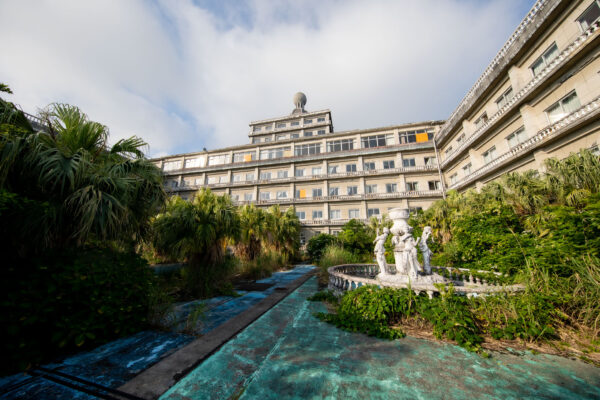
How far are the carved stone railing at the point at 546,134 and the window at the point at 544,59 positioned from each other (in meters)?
3.61

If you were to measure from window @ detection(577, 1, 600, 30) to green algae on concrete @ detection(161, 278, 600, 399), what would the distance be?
16.1 metres

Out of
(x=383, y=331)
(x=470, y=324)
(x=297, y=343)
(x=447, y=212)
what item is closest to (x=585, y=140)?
(x=447, y=212)

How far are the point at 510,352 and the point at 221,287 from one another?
692 cm

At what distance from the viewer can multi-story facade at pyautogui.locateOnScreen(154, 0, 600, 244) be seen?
10.5 m

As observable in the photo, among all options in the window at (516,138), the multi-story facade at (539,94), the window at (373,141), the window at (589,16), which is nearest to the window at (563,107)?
the multi-story facade at (539,94)

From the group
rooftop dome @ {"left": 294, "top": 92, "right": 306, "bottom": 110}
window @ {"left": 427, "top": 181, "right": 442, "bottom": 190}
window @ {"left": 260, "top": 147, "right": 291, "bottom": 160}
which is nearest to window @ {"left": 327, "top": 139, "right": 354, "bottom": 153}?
window @ {"left": 260, "top": 147, "right": 291, "bottom": 160}

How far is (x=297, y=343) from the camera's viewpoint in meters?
3.52

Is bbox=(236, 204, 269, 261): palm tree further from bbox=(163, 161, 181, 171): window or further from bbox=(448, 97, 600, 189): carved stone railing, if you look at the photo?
bbox=(163, 161, 181, 171): window

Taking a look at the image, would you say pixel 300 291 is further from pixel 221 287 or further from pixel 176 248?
pixel 176 248

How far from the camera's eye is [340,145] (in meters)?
29.5

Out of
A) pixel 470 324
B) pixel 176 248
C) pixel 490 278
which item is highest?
pixel 176 248

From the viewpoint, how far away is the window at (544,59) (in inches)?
457

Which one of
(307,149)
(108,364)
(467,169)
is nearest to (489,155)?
(467,169)

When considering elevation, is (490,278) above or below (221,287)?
above
